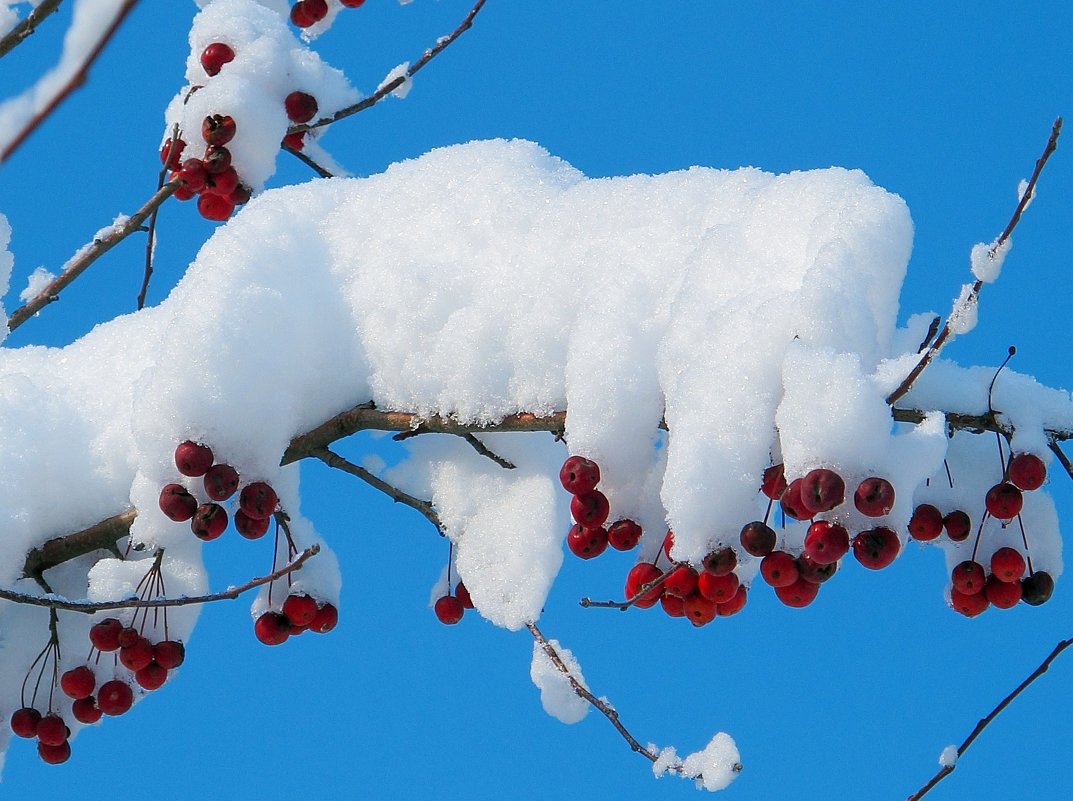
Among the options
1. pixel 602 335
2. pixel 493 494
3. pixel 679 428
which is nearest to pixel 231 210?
pixel 493 494

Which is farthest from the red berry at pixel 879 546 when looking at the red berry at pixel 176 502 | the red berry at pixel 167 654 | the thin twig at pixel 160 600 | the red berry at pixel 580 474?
the red berry at pixel 167 654

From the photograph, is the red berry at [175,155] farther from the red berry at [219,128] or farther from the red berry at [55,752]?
the red berry at [55,752]

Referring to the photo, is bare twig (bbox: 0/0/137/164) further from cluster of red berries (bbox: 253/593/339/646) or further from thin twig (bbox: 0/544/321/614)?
cluster of red berries (bbox: 253/593/339/646)

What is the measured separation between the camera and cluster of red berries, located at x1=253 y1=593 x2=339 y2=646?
3.03 meters

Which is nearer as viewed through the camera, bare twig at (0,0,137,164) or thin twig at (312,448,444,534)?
bare twig at (0,0,137,164)

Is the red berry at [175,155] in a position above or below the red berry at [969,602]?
above

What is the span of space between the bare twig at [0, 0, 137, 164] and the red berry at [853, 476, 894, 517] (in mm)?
1529

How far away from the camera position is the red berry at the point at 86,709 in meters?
3.19

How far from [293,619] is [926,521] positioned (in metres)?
1.62

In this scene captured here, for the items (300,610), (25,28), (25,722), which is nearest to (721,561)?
(300,610)

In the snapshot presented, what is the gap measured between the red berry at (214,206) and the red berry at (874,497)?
2.31 m

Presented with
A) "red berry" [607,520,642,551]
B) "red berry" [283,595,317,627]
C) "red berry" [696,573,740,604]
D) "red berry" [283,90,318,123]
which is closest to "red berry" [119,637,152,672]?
"red berry" [283,595,317,627]

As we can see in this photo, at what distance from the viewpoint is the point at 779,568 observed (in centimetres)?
220

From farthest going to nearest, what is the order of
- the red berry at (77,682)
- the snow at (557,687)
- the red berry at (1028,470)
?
1. the red berry at (77,682)
2. the snow at (557,687)
3. the red berry at (1028,470)
